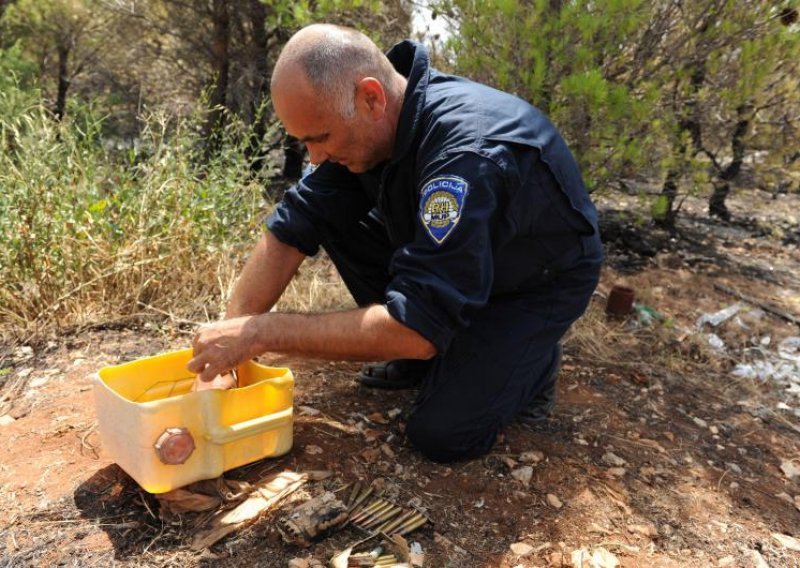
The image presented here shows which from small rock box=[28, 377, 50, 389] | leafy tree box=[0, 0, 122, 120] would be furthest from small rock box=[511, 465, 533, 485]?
leafy tree box=[0, 0, 122, 120]

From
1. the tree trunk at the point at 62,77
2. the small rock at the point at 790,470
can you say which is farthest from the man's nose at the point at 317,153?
the tree trunk at the point at 62,77

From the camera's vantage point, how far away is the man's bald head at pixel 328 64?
1776mm

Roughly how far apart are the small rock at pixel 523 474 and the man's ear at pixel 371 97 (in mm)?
1217

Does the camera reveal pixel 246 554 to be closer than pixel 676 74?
Yes

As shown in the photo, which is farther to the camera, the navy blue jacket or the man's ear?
the man's ear

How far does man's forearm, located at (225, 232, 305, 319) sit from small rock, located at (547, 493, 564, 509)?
3.89 ft

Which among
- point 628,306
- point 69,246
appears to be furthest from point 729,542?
point 69,246

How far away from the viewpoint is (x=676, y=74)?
377 cm

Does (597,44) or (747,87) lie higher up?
(597,44)

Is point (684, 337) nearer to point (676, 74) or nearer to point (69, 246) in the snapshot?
point (676, 74)

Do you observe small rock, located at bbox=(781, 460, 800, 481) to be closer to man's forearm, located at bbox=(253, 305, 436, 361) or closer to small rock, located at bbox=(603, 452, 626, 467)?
small rock, located at bbox=(603, 452, 626, 467)

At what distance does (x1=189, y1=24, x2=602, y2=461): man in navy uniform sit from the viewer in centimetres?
174

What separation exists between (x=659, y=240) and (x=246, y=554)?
467cm

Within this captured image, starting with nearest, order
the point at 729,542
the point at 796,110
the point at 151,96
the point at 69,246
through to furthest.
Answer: the point at 729,542 → the point at 69,246 → the point at 796,110 → the point at 151,96
